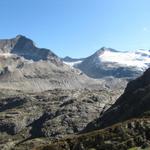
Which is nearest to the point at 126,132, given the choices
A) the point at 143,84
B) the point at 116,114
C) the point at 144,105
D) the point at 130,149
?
the point at 130,149

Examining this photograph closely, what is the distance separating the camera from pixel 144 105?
352 feet

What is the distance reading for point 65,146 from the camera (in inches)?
1912

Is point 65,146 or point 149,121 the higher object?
point 149,121

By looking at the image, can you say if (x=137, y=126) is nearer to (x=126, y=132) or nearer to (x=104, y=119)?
(x=126, y=132)

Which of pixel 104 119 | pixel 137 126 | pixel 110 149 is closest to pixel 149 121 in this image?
pixel 137 126

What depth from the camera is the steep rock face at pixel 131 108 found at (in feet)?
352

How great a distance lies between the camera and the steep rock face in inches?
4226

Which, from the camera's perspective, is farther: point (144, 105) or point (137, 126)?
point (144, 105)

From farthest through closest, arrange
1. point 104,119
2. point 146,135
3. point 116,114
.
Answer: point 104,119 < point 116,114 < point 146,135

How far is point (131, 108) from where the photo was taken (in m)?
120

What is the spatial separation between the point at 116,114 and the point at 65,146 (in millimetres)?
93645

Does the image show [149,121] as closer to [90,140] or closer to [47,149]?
[90,140]

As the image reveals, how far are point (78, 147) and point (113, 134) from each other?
4270 millimetres

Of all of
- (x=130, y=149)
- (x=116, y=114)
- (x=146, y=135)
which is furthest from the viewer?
(x=116, y=114)
